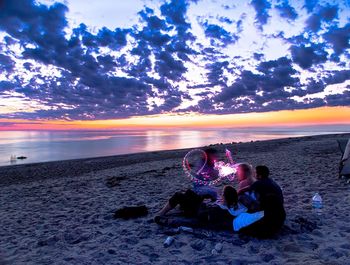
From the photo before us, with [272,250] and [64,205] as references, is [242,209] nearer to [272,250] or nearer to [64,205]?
[272,250]

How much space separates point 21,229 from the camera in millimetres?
7836

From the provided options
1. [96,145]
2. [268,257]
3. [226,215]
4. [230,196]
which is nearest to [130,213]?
[226,215]

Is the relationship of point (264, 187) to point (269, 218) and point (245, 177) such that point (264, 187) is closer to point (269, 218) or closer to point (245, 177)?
point (269, 218)

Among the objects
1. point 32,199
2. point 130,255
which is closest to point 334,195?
point 130,255

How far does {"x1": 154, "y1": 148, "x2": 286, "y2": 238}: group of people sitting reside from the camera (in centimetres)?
617

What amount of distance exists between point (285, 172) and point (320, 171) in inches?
57.1

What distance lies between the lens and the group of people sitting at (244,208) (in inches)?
243

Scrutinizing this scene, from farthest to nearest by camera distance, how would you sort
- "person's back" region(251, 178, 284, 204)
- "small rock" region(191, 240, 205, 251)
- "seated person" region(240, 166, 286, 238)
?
"person's back" region(251, 178, 284, 204), "seated person" region(240, 166, 286, 238), "small rock" region(191, 240, 205, 251)

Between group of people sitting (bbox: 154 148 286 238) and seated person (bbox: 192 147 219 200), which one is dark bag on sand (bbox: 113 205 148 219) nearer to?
group of people sitting (bbox: 154 148 286 238)

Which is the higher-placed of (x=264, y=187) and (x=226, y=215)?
(x=264, y=187)

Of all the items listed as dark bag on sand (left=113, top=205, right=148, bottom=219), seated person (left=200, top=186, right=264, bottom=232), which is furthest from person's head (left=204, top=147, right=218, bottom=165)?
dark bag on sand (left=113, top=205, right=148, bottom=219)

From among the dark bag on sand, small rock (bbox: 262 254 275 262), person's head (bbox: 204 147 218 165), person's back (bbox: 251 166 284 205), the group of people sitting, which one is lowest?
small rock (bbox: 262 254 275 262)

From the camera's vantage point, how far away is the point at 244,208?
22.0 ft

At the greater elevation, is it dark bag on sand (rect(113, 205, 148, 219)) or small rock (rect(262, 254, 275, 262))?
dark bag on sand (rect(113, 205, 148, 219))
